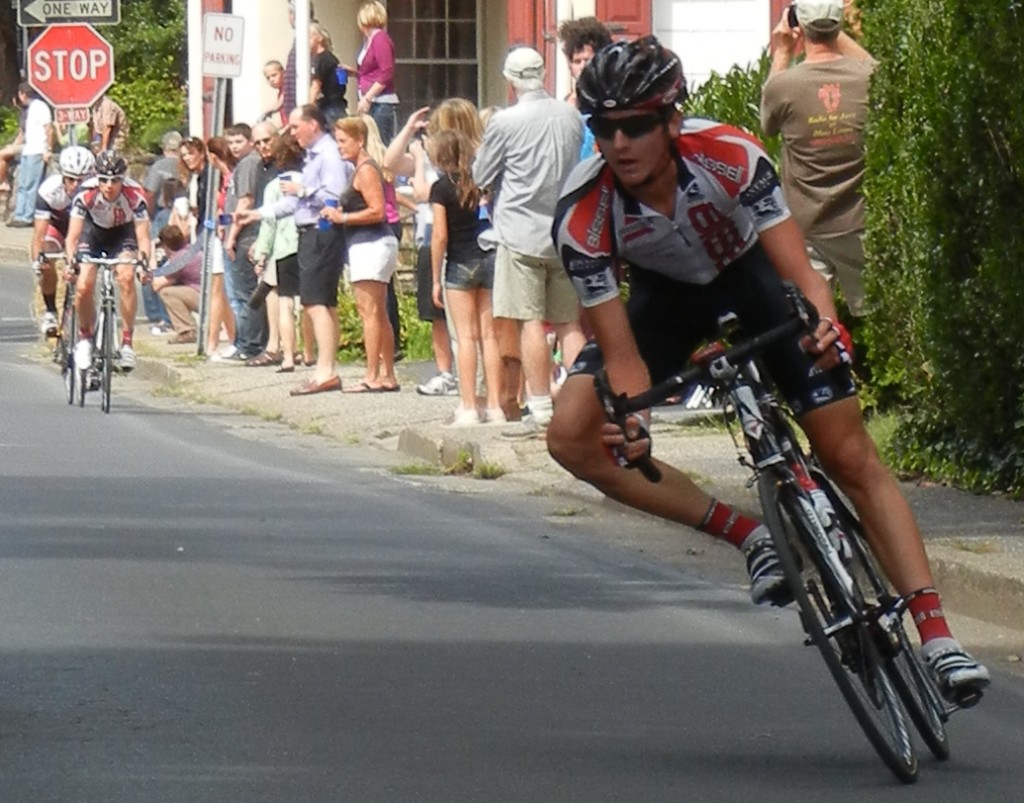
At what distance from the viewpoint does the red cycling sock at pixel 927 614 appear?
6.98 metres

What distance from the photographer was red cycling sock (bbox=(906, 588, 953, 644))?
275 inches

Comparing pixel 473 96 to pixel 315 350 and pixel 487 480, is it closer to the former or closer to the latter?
pixel 315 350

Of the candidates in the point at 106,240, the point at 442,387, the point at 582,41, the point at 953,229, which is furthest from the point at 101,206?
the point at 953,229

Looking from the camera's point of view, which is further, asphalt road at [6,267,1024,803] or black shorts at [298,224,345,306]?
black shorts at [298,224,345,306]

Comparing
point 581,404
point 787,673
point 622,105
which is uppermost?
point 622,105

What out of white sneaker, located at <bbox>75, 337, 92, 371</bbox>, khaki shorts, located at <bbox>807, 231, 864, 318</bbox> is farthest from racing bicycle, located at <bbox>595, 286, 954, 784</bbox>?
white sneaker, located at <bbox>75, 337, 92, 371</bbox>

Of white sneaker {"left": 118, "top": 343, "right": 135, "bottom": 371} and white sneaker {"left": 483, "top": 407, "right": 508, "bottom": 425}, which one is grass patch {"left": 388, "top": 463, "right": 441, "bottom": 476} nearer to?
white sneaker {"left": 483, "top": 407, "right": 508, "bottom": 425}

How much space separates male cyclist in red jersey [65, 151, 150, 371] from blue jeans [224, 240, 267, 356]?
1.26 meters

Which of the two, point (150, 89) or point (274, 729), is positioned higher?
point (150, 89)

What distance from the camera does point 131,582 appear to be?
10.1m

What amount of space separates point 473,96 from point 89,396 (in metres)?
9.86

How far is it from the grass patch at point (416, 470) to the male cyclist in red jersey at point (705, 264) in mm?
7254

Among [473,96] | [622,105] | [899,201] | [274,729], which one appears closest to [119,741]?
[274,729]

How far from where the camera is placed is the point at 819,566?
6.82 m
